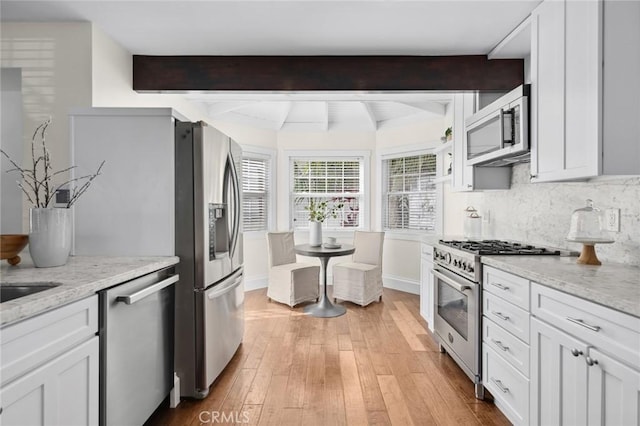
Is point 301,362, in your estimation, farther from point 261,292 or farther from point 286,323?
point 261,292

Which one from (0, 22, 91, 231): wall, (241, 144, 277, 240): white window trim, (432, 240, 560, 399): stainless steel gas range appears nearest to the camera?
(432, 240, 560, 399): stainless steel gas range

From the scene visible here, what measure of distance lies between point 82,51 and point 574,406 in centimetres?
359

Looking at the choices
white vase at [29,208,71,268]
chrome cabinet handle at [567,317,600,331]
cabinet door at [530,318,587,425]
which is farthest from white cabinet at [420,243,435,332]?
white vase at [29,208,71,268]

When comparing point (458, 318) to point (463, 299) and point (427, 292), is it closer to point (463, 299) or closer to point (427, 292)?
point (463, 299)

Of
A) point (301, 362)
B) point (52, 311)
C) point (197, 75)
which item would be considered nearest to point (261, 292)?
point (301, 362)

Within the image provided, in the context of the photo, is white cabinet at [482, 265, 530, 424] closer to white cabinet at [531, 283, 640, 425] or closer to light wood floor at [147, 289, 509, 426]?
white cabinet at [531, 283, 640, 425]

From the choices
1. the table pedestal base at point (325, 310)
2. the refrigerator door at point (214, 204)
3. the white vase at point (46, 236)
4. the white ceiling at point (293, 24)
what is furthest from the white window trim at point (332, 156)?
the white vase at point (46, 236)

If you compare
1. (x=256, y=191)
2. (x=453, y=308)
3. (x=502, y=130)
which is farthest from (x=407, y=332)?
(x=256, y=191)

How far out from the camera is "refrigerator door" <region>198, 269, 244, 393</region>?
90.4 inches

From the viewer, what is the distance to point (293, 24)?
2.46 m

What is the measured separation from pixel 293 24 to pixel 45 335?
2306mm

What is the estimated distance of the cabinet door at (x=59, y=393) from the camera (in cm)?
110

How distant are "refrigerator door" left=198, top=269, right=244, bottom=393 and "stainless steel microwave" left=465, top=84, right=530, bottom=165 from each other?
2258mm

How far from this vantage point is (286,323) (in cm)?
376
